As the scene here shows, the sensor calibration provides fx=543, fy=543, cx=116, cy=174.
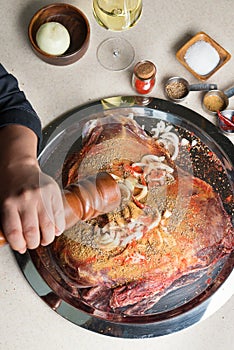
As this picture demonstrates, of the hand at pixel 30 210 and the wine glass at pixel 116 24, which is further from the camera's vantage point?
the wine glass at pixel 116 24

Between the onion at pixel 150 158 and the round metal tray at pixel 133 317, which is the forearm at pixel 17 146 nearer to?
the round metal tray at pixel 133 317

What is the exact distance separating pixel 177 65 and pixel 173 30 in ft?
0.35

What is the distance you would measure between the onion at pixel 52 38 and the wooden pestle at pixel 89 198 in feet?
1.76

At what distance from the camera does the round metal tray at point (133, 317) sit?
46.6 inches

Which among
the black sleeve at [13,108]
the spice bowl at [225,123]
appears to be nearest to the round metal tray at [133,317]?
the spice bowl at [225,123]

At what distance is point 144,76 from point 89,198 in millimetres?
516

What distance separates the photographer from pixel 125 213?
0.96 meters

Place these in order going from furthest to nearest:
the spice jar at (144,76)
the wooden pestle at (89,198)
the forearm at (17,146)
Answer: the spice jar at (144,76), the forearm at (17,146), the wooden pestle at (89,198)

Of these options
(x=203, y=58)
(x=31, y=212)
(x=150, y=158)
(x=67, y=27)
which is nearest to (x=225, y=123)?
(x=203, y=58)

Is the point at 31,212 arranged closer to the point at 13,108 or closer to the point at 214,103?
the point at 13,108

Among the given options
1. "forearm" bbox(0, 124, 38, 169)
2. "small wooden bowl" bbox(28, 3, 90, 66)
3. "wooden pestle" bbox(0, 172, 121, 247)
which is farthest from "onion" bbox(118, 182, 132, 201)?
"small wooden bowl" bbox(28, 3, 90, 66)

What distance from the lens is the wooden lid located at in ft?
4.31

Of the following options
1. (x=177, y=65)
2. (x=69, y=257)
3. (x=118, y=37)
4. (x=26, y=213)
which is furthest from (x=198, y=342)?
(x=118, y=37)

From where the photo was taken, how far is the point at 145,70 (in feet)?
4.33
